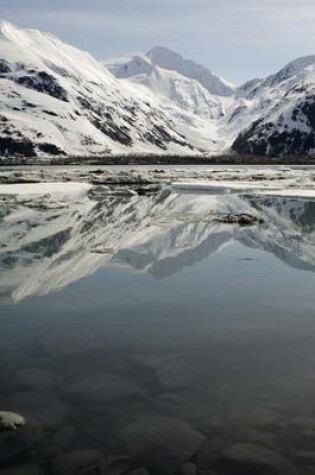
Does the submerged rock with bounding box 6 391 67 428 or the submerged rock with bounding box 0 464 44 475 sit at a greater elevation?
the submerged rock with bounding box 6 391 67 428

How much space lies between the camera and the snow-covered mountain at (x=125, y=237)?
1110 inches

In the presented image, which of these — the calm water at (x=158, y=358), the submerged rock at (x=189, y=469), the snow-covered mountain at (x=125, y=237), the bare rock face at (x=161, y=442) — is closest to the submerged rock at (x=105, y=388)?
the calm water at (x=158, y=358)

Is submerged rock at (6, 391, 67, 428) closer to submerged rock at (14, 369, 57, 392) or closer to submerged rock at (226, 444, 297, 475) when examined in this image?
submerged rock at (14, 369, 57, 392)

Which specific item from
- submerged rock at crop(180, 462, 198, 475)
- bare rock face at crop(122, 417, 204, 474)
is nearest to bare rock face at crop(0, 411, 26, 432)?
bare rock face at crop(122, 417, 204, 474)

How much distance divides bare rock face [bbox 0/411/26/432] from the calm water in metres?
0.19

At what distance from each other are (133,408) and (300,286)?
42.5 feet

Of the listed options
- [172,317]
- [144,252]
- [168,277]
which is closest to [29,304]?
[172,317]

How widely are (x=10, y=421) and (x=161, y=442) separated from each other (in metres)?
3.01

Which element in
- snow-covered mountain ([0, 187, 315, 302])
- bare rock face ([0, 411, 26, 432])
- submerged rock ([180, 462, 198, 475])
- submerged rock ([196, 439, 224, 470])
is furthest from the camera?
snow-covered mountain ([0, 187, 315, 302])

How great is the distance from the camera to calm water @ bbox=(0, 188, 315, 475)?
11617 millimetres

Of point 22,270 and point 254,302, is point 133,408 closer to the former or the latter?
→ point 254,302

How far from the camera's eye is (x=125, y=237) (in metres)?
38.8

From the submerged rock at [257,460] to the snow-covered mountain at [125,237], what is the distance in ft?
42.7

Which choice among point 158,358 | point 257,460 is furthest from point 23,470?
point 158,358
